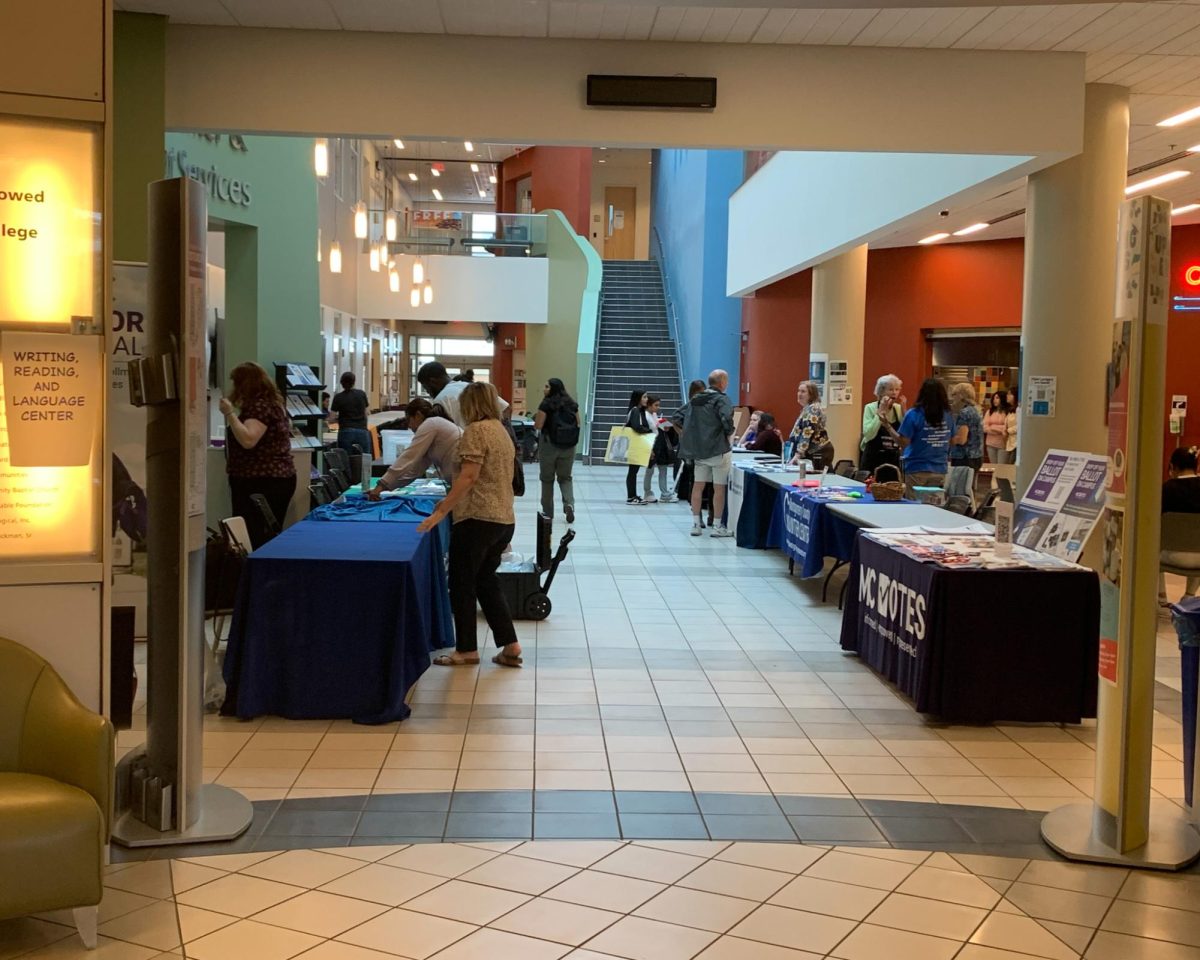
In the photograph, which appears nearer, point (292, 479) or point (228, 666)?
point (228, 666)

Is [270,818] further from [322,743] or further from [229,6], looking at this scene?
[229,6]

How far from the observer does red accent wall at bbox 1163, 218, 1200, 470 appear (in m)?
12.9

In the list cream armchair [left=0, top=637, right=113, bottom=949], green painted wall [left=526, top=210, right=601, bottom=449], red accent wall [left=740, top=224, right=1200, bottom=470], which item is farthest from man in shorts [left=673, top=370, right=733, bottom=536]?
green painted wall [left=526, top=210, right=601, bottom=449]

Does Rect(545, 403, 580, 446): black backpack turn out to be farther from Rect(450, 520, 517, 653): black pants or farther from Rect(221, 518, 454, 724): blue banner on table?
Rect(221, 518, 454, 724): blue banner on table

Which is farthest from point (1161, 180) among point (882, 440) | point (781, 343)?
point (781, 343)

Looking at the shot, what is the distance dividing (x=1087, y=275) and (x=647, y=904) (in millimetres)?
5414

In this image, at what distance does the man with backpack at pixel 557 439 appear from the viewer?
11.0 m

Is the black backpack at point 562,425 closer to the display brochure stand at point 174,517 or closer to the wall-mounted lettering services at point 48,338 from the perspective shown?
the display brochure stand at point 174,517

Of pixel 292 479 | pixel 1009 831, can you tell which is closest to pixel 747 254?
pixel 292 479

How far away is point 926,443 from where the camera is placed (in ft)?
30.0

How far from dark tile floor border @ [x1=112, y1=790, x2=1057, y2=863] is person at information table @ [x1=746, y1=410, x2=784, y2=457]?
8941mm

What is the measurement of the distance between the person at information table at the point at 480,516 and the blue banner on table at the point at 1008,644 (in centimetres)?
207

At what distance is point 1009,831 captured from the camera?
13.3ft

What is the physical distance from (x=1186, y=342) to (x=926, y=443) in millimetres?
5656
